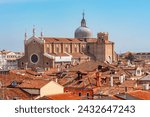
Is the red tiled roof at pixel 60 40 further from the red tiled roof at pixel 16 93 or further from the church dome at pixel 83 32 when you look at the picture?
the red tiled roof at pixel 16 93

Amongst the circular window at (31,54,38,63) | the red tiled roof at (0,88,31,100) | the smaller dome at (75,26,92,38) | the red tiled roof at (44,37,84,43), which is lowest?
the red tiled roof at (0,88,31,100)

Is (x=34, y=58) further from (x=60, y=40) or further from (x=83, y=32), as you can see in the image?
(x=83, y=32)

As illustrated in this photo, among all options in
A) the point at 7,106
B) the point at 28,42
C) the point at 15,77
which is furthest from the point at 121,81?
the point at 28,42

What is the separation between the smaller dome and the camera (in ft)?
108

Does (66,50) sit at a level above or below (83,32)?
below

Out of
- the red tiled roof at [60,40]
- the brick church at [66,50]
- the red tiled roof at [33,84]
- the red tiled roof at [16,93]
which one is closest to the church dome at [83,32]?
the brick church at [66,50]

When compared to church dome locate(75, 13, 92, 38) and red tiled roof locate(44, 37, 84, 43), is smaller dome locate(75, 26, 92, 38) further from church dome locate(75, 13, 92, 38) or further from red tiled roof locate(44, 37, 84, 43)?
red tiled roof locate(44, 37, 84, 43)

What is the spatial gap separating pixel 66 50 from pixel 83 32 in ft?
12.4

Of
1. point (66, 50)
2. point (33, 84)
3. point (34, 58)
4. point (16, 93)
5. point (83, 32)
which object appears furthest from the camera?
point (83, 32)

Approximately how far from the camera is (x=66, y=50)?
30.0 m

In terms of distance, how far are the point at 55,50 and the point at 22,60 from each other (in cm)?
270

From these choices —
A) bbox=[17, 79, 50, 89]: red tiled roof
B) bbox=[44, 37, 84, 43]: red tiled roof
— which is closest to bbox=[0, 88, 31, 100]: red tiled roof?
bbox=[17, 79, 50, 89]: red tiled roof

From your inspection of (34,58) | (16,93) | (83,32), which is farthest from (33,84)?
(83,32)

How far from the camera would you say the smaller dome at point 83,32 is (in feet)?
108
